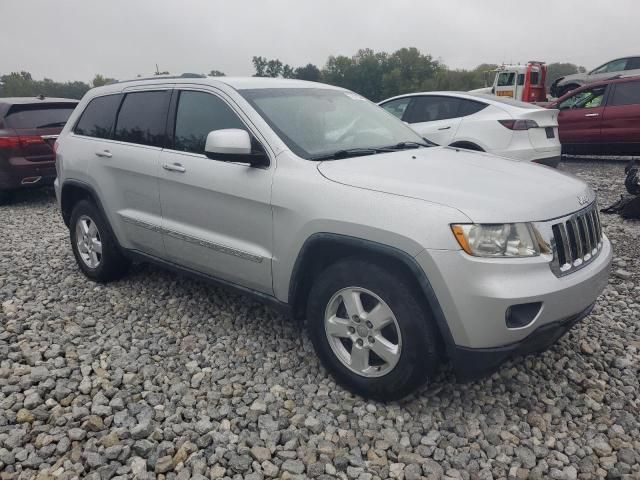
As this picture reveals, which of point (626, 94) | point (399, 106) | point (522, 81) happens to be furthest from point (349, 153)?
point (522, 81)

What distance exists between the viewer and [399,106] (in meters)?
8.23

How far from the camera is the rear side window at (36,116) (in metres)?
7.82

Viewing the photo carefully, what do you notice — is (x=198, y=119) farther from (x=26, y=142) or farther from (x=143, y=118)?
(x=26, y=142)

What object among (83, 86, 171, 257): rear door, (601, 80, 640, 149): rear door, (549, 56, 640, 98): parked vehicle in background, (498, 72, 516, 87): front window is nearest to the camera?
(83, 86, 171, 257): rear door

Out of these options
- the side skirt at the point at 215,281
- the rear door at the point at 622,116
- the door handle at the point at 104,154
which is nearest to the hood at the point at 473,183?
the side skirt at the point at 215,281

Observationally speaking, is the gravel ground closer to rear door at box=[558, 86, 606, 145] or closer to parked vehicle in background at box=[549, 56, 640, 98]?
rear door at box=[558, 86, 606, 145]

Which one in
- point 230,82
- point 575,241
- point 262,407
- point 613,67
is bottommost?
point 262,407

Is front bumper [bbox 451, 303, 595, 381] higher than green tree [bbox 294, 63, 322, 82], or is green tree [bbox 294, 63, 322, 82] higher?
green tree [bbox 294, 63, 322, 82]

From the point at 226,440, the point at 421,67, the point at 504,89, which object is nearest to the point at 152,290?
the point at 226,440

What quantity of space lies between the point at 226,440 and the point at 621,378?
7.68 feet

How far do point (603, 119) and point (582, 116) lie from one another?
1.33ft

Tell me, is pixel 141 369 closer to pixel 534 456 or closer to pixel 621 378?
pixel 534 456

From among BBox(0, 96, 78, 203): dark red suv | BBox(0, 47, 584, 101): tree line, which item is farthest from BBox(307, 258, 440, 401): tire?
BBox(0, 47, 584, 101): tree line

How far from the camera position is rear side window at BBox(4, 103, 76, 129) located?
782cm
